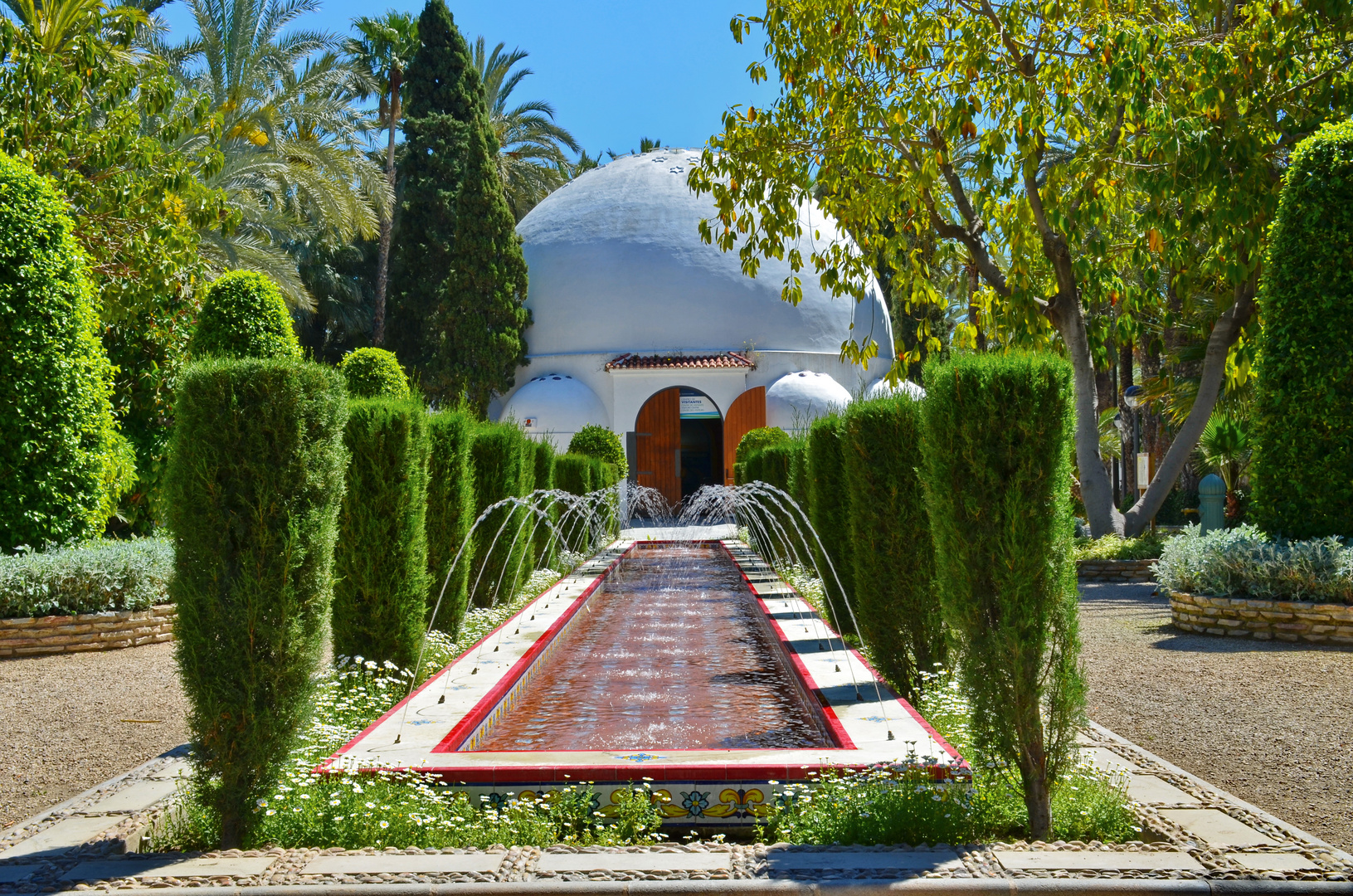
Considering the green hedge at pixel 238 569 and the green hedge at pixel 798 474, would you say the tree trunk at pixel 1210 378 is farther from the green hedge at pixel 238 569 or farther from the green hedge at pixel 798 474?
the green hedge at pixel 238 569

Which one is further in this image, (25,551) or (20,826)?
→ (25,551)

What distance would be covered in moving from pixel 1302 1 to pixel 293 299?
1916 centimetres

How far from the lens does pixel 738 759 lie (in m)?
4.22

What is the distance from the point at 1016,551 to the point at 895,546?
2530 millimetres

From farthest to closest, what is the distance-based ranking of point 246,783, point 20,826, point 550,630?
point 550,630 → point 20,826 → point 246,783

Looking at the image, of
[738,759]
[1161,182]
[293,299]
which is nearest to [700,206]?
[293,299]

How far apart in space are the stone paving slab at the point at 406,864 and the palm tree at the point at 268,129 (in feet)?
57.0

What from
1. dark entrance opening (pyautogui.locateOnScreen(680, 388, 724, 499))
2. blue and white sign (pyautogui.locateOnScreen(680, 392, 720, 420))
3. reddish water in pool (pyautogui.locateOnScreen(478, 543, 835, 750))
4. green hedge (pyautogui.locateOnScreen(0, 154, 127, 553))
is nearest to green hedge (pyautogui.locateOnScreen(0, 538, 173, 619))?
green hedge (pyautogui.locateOnScreen(0, 154, 127, 553))

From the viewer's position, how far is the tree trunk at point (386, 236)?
30562 millimetres

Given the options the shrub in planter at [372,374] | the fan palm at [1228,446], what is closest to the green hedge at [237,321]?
the shrub in planter at [372,374]

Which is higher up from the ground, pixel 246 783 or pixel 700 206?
pixel 700 206

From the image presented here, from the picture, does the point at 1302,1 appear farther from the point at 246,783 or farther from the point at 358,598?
the point at 246,783

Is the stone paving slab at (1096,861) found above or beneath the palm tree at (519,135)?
beneath

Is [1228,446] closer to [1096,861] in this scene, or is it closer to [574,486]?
[574,486]
